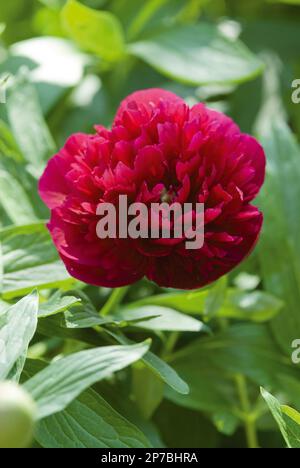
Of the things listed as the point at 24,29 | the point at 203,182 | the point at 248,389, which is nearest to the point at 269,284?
the point at 248,389

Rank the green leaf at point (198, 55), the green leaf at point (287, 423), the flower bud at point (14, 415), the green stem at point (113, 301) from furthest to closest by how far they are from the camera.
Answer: the green leaf at point (198, 55) → the green stem at point (113, 301) → the green leaf at point (287, 423) → the flower bud at point (14, 415)

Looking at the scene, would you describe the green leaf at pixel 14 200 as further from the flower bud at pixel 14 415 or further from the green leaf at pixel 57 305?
the flower bud at pixel 14 415

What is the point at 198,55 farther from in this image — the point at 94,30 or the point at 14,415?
the point at 14,415

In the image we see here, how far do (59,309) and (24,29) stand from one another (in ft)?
1.69

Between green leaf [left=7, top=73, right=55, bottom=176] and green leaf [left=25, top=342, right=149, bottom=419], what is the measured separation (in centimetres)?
25

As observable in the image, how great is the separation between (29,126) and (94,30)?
15 cm

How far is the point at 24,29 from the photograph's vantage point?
2.78 ft

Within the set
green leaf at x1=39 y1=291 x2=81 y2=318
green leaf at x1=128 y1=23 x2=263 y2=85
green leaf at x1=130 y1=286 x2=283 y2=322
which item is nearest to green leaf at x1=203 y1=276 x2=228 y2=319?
green leaf at x1=130 y1=286 x2=283 y2=322

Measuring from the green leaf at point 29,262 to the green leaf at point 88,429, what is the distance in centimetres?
9

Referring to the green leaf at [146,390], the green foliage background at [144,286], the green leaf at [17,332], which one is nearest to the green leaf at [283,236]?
the green foliage background at [144,286]

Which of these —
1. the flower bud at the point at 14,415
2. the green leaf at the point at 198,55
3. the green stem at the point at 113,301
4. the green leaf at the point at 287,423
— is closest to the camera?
the flower bud at the point at 14,415

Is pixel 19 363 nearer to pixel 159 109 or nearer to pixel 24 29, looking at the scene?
Answer: pixel 159 109

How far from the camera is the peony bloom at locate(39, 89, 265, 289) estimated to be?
0.43 meters

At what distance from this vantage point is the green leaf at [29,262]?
48 cm
